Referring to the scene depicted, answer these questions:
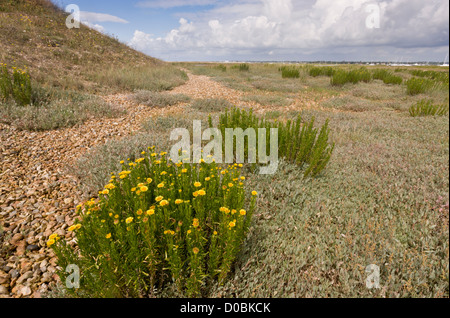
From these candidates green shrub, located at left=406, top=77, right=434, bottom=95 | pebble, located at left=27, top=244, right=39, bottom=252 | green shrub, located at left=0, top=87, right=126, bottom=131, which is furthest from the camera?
green shrub, located at left=406, top=77, right=434, bottom=95

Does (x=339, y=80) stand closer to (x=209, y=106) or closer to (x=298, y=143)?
(x=209, y=106)

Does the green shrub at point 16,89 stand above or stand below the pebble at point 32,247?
above

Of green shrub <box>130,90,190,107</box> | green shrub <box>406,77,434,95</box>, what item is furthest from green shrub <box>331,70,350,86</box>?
green shrub <box>130,90,190,107</box>

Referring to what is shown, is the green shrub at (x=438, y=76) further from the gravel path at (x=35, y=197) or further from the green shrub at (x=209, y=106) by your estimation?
the gravel path at (x=35, y=197)

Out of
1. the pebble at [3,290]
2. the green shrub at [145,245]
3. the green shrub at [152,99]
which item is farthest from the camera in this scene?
the green shrub at [152,99]

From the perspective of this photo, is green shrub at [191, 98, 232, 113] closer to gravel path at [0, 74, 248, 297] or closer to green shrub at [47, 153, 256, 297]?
gravel path at [0, 74, 248, 297]

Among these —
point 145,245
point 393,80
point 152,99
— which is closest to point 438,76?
point 393,80

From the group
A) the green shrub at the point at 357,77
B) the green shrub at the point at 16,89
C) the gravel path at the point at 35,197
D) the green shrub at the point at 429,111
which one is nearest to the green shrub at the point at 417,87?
the green shrub at the point at 357,77

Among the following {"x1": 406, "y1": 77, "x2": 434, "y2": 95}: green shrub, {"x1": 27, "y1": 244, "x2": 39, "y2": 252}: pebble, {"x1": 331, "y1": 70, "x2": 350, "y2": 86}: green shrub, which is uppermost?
{"x1": 331, "y1": 70, "x2": 350, "y2": 86}: green shrub

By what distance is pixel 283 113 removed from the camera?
8.51 meters

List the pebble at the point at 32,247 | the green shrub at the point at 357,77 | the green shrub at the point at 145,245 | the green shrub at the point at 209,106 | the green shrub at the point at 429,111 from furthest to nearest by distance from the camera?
the green shrub at the point at 357,77 < the green shrub at the point at 209,106 < the green shrub at the point at 429,111 < the pebble at the point at 32,247 < the green shrub at the point at 145,245
